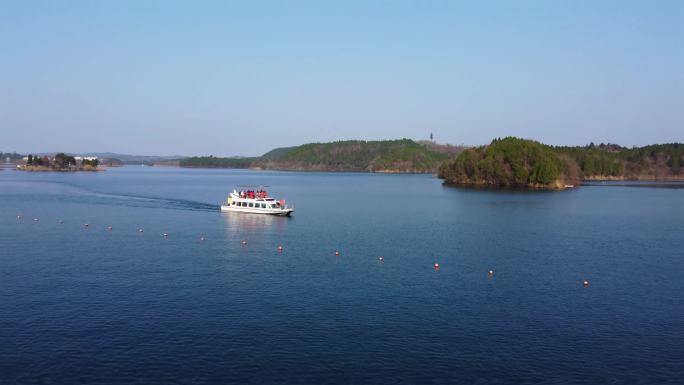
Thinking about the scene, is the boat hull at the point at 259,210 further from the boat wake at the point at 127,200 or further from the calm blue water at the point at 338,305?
the calm blue water at the point at 338,305

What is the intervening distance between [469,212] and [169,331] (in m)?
78.2

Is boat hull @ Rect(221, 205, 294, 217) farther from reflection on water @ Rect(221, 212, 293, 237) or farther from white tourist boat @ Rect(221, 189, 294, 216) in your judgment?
reflection on water @ Rect(221, 212, 293, 237)

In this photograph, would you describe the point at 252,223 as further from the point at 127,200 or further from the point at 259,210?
the point at 127,200

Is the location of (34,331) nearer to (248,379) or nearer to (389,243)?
(248,379)

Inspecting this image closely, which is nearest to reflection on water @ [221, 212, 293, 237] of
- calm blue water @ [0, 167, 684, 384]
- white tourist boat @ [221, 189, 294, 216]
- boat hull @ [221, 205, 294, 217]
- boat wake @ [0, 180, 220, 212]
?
calm blue water @ [0, 167, 684, 384]

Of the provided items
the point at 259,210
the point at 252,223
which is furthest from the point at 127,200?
the point at 252,223

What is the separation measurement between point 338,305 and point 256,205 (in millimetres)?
61444

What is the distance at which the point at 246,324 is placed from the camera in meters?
37.5

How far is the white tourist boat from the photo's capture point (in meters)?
98.2

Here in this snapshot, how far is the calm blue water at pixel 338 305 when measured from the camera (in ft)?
102

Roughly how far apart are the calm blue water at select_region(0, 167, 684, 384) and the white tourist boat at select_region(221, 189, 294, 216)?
15.1 meters

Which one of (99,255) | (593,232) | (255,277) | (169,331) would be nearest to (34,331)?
(169,331)

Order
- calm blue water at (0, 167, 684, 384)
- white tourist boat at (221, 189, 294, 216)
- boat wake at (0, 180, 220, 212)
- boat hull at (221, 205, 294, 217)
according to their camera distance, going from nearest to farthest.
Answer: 1. calm blue water at (0, 167, 684, 384)
2. boat hull at (221, 205, 294, 217)
3. white tourist boat at (221, 189, 294, 216)
4. boat wake at (0, 180, 220, 212)

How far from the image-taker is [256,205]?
101 meters
